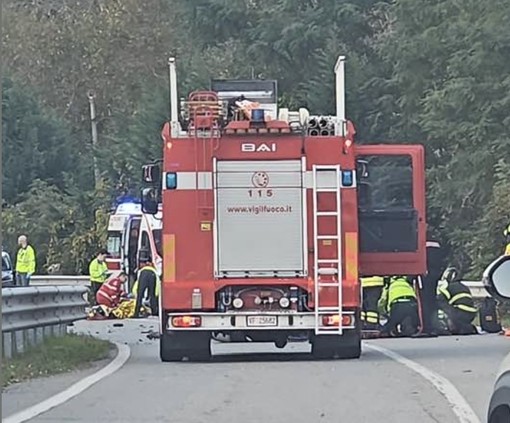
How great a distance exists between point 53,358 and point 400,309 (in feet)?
23.6

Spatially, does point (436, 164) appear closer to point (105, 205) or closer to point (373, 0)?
point (373, 0)

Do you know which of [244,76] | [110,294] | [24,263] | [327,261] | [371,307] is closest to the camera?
[327,261]

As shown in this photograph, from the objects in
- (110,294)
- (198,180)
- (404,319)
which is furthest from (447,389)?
(110,294)

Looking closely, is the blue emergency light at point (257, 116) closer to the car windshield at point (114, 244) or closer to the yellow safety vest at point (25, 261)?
the yellow safety vest at point (25, 261)

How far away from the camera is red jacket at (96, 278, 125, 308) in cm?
3353

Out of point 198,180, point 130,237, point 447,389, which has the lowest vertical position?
point 447,389

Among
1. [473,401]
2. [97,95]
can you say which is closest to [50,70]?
[97,95]

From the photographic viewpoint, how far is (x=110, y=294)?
111 feet

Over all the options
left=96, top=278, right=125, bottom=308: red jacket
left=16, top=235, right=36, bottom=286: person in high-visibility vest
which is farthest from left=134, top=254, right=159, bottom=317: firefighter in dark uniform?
left=16, top=235, right=36, bottom=286: person in high-visibility vest

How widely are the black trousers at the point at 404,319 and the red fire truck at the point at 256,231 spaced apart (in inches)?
194

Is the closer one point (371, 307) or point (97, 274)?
point (371, 307)

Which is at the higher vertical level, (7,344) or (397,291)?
(397,291)

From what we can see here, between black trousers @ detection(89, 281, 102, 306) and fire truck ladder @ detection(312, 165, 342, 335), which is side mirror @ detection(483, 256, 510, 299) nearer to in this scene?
fire truck ladder @ detection(312, 165, 342, 335)

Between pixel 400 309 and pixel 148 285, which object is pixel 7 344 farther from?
pixel 148 285
